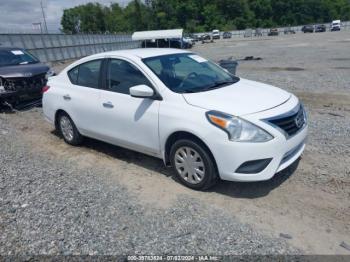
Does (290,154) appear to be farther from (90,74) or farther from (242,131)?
(90,74)

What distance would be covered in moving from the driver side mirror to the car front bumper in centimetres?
111

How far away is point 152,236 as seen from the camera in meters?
3.33

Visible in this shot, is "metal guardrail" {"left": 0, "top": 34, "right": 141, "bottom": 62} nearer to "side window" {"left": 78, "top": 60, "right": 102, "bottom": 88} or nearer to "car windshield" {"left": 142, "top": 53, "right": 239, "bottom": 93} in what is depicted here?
"side window" {"left": 78, "top": 60, "right": 102, "bottom": 88}

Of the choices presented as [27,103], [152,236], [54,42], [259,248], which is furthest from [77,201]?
[54,42]

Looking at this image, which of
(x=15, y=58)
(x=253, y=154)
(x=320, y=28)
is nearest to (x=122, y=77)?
(x=253, y=154)

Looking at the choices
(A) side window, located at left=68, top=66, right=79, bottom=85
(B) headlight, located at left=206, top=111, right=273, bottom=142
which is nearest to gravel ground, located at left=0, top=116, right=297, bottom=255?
(B) headlight, located at left=206, top=111, right=273, bottom=142

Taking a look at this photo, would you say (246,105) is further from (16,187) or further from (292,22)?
(292,22)

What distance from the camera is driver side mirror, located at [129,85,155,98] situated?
4230mm

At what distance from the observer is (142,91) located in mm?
4227

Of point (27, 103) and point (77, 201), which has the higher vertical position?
point (77, 201)

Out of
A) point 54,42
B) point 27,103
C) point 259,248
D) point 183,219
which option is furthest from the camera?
point 54,42

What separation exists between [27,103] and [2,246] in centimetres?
725

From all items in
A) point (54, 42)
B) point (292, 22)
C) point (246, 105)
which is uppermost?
point (246, 105)

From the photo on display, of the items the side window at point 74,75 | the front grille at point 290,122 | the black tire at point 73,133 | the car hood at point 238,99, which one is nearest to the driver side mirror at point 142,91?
the car hood at point 238,99
